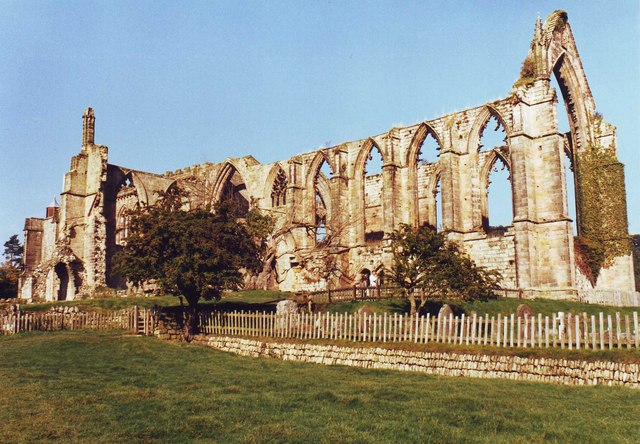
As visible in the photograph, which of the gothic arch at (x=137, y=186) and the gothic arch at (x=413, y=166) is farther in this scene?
the gothic arch at (x=137, y=186)

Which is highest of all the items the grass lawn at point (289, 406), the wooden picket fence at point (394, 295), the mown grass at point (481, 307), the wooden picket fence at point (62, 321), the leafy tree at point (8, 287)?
the leafy tree at point (8, 287)

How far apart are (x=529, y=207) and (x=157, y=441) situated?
84.2ft

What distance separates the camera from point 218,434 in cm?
805

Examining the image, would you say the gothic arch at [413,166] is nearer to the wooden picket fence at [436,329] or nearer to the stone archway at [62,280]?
the wooden picket fence at [436,329]

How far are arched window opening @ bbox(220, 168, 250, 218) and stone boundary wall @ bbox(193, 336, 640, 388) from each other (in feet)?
91.0

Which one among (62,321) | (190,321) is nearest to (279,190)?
(62,321)

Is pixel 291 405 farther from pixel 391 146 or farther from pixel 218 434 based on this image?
pixel 391 146

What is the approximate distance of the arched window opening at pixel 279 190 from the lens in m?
43.4

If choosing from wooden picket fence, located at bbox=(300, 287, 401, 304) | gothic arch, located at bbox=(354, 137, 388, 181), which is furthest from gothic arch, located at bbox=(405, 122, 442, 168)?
wooden picket fence, located at bbox=(300, 287, 401, 304)

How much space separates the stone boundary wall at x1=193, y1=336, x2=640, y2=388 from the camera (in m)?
11.7

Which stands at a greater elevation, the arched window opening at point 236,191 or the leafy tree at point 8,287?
the arched window opening at point 236,191

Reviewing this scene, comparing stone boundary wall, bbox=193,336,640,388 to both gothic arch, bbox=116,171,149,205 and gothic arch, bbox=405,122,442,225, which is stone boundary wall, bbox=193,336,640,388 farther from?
gothic arch, bbox=116,171,149,205

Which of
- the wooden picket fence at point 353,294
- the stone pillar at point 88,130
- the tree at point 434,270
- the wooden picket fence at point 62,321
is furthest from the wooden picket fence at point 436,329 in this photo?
the stone pillar at point 88,130

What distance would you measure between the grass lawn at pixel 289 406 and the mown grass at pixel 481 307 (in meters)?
9.85
